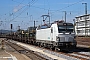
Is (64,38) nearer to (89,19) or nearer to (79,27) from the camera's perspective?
(89,19)

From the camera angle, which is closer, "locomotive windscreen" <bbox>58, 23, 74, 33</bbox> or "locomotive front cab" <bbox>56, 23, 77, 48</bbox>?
"locomotive front cab" <bbox>56, 23, 77, 48</bbox>

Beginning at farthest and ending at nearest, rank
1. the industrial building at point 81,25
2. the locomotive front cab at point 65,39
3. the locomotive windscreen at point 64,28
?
the industrial building at point 81,25 → the locomotive windscreen at point 64,28 → the locomotive front cab at point 65,39

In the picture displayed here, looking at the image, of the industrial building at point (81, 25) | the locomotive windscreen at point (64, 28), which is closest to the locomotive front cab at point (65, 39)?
the locomotive windscreen at point (64, 28)

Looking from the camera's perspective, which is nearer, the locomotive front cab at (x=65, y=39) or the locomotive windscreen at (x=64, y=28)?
the locomotive front cab at (x=65, y=39)

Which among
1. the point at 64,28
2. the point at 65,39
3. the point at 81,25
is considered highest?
the point at 81,25

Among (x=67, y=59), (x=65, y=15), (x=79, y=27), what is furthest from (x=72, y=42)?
(x=79, y=27)


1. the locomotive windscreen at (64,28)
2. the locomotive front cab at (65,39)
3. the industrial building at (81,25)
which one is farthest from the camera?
the industrial building at (81,25)

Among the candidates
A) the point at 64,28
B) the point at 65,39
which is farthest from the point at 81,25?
the point at 65,39

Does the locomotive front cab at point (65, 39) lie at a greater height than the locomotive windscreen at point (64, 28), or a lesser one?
lesser

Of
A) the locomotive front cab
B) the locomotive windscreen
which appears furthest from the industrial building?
the locomotive front cab

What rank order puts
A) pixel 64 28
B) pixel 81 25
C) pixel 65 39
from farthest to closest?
pixel 81 25
pixel 64 28
pixel 65 39

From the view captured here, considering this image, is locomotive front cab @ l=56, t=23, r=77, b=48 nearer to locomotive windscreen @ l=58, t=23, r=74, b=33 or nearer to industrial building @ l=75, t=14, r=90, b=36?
locomotive windscreen @ l=58, t=23, r=74, b=33

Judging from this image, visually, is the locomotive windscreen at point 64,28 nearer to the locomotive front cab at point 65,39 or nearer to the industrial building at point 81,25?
the locomotive front cab at point 65,39

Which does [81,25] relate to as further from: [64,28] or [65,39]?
A: [65,39]
